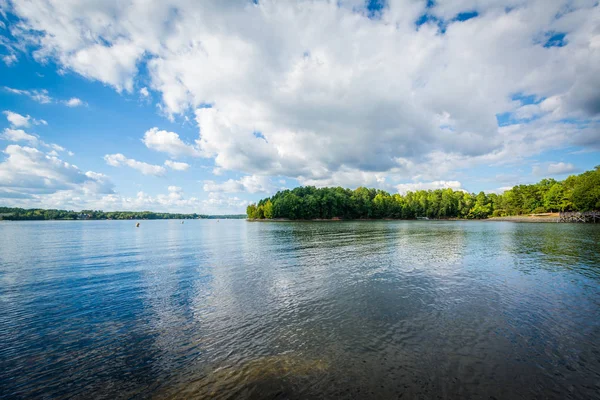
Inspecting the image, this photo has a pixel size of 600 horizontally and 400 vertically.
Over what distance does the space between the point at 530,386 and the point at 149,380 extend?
11.2 meters

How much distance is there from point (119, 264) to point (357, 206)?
6995 inches

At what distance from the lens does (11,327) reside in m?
11.2

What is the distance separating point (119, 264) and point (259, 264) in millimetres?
Result: 14624

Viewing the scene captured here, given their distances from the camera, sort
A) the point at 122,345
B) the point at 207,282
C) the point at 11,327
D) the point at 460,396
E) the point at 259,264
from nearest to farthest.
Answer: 1. the point at 460,396
2. the point at 122,345
3. the point at 11,327
4. the point at 207,282
5. the point at 259,264

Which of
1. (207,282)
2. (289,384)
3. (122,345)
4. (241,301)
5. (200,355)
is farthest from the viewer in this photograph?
(207,282)

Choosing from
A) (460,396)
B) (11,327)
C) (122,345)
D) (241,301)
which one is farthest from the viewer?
(241,301)

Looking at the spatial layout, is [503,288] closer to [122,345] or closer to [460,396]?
[460,396]

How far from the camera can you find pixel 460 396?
6.85 meters

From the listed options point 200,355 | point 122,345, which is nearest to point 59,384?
point 122,345

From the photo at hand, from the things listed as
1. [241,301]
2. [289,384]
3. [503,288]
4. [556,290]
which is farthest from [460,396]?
[556,290]

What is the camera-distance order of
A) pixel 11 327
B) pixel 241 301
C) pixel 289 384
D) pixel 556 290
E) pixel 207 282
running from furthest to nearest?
pixel 207 282 → pixel 556 290 → pixel 241 301 → pixel 11 327 → pixel 289 384

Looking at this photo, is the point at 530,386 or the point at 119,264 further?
the point at 119,264

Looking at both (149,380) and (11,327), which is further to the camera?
(11,327)

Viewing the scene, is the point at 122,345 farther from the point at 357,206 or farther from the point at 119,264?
the point at 357,206
